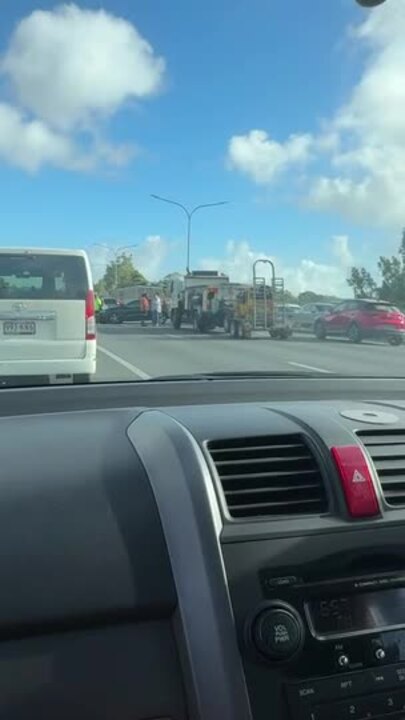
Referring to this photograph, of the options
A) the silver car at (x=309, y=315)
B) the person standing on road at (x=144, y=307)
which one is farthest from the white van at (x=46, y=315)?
the silver car at (x=309, y=315)

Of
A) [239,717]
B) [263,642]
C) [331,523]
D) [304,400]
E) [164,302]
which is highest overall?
[164,302]

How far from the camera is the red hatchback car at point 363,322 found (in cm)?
346

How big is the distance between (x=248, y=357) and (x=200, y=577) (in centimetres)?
220

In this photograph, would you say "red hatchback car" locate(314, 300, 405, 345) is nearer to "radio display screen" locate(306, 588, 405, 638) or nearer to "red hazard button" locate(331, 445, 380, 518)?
"red hazard button" locate(331, 445, 380, 518)

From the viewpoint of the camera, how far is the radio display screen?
6.08 feet

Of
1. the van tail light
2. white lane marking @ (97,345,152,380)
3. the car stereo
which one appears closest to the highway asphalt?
white lane marking @ (97,345,152,380)

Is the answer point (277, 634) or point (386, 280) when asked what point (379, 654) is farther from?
point (386, 280)

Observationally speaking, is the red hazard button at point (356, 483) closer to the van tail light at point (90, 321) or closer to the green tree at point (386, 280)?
the green tree at point (386, 280)

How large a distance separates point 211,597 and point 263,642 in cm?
15

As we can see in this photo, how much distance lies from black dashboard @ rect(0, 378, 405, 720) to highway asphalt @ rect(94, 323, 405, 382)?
1121mm

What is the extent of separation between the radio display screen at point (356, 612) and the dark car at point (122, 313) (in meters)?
3.21

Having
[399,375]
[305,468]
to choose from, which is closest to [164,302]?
[399,375]

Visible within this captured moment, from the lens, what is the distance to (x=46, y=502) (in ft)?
6.13

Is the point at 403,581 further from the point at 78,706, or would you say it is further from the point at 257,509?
the point at 78,706
